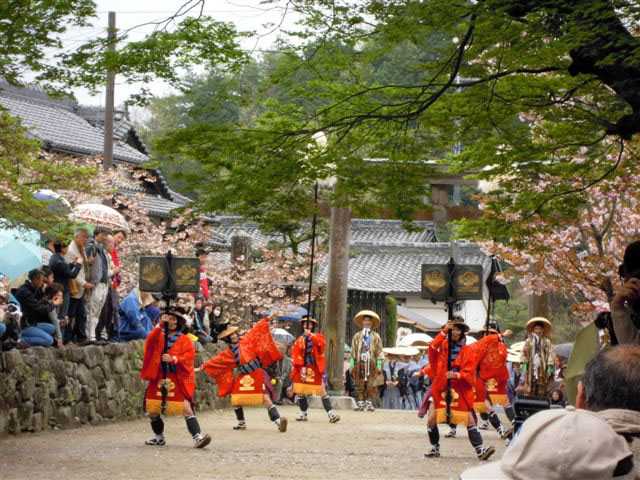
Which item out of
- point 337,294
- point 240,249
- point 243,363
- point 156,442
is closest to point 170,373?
point 156,442

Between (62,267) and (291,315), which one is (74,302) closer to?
(62,267)

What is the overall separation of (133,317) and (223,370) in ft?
8.14

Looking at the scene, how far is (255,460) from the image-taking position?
11.9 m

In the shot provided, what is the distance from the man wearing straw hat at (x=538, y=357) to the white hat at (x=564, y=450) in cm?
1515

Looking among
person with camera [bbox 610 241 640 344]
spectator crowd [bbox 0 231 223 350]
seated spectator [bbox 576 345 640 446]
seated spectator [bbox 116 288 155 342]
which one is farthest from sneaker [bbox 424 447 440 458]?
seated spectator [bbox 576 345 640 446]

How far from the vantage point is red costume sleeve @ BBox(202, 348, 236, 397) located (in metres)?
15.8

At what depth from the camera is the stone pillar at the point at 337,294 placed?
22.7 meters

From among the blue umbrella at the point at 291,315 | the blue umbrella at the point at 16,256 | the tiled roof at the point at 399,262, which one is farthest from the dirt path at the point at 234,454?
the tiled roof at the point at 399,262

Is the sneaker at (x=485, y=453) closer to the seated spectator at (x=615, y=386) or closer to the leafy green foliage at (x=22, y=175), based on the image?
the leafy green foliage at (x=22, y=175)

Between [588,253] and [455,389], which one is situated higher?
[588,253]

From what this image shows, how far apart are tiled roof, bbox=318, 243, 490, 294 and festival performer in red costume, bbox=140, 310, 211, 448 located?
2598 cm

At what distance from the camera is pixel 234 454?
492 inches

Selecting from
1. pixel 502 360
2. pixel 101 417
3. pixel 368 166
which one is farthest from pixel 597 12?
pixel 101 417

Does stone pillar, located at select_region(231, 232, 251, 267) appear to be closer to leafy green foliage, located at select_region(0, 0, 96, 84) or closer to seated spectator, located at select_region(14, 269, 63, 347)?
seated spectator, located at select_region(14, 269, 63, 347)
